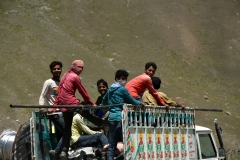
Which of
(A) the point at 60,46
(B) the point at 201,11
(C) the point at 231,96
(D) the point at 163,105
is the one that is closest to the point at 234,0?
(B) the point at 201,11

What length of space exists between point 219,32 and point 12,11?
1657cm

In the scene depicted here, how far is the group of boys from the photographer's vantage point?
9219 millimetres

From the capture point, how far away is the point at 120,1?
161 ft

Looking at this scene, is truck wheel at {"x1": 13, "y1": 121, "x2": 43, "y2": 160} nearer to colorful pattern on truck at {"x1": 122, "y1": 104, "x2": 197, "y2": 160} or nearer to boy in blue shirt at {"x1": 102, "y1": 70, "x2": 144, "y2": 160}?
boy in blue shirt at {"x1": 102, "y1": 70, "x2": 144, "y2": 160}

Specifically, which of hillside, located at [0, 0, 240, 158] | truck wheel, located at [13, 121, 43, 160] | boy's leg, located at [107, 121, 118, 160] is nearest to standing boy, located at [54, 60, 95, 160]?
boy's leg, located at [107, 121, 118, 160]

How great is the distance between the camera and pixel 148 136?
921cm

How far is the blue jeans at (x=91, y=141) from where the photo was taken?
369 inches

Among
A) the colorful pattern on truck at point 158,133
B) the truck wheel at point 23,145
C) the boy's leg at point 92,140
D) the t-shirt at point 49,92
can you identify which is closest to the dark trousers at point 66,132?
the boy's leg at point 92,140

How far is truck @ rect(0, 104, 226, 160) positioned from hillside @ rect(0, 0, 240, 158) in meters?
17.0

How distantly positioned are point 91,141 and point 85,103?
67 cm

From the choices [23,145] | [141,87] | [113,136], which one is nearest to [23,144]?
[23,145]

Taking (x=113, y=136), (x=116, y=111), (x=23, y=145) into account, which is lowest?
(x=23, y=145)

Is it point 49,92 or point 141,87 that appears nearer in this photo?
point 141,87

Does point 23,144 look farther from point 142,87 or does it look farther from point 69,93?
point 142,87
